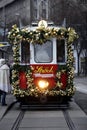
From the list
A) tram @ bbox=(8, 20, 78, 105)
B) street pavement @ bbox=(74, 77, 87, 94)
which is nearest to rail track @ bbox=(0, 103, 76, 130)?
tram @ bbox=(8, 20, 78, 105)

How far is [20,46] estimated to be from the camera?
22219 millimetres

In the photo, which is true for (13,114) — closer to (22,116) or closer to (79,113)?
(22,116)

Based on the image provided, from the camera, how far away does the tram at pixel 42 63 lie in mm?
21812

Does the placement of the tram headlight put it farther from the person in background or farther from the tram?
the person in background

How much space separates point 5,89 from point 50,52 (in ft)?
7.41

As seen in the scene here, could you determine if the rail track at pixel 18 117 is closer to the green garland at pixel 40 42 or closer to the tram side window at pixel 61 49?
the green garland at pixel 40 42

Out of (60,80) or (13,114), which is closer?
(13,114)

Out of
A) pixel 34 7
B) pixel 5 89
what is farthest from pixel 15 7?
pixel 5 89

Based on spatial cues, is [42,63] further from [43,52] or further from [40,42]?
[40,42]

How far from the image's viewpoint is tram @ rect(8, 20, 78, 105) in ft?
71.6

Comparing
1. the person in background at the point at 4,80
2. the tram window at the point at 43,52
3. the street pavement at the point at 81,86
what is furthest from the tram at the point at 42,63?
the street pavement at the point at 81,86

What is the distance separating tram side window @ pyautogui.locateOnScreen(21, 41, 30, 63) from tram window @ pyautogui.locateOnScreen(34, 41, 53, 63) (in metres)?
0.30

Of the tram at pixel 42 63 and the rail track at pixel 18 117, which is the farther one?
the tram at pixel 42 63

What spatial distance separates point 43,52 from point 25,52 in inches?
28.4
